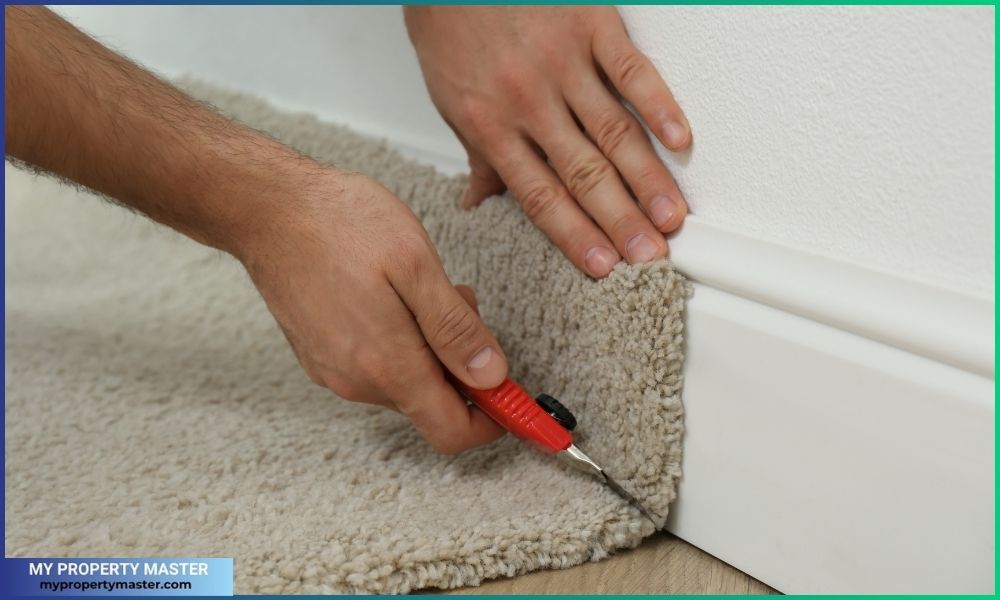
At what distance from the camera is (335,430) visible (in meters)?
0.70

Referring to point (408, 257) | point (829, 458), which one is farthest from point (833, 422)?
point (408, 257)

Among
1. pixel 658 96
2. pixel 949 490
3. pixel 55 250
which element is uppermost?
pixel 658 96

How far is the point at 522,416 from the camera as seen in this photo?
60 centimetres

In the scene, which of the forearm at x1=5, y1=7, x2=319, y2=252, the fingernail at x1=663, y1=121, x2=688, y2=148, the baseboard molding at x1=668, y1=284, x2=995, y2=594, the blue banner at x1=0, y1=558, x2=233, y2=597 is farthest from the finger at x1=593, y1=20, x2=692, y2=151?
the blue banner at x1=0, y1=558, x2=233, y2=597

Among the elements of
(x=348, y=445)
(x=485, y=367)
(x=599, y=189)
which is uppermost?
(x=599, y=189)

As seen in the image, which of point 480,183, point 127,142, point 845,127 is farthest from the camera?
point 480,183

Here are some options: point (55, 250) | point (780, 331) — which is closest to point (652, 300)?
point (780, 331)

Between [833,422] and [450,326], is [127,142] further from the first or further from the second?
[833,422]

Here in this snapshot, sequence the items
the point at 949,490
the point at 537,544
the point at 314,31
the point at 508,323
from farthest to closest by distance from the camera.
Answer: the point at 314,31 < the point at 508,323 < the point at 537,544 < the point at 949,490

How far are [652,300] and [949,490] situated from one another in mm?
193

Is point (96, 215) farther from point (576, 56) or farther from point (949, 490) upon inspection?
point (949, 490)

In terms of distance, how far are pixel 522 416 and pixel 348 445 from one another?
0.49 ft

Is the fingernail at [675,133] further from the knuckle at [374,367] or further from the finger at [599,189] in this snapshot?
the knuckle at [374,367]

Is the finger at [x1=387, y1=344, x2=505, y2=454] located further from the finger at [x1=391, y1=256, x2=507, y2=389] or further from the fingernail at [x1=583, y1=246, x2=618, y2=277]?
the fingernail at [x1=583, y1=246, x2=618, y2=277]
